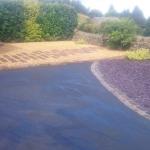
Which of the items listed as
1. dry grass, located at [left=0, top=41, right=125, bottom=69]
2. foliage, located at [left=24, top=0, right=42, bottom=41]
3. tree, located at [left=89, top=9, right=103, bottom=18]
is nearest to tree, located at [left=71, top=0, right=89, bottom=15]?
tree, located at [left=89, top=9, right=103, bottom=18]

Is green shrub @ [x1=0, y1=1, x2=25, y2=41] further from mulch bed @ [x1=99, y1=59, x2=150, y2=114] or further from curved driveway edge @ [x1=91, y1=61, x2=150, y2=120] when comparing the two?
curved driveway edge @ [x1=91, y1=61, x2=150, y2=120]

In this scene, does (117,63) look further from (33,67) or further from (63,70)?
(33,67)

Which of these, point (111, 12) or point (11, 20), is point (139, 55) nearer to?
point (11, 20)

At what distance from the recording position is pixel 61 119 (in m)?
8.04

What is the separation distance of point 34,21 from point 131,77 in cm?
1073

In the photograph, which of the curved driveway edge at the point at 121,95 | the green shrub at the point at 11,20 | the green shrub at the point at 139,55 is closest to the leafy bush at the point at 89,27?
the green shrub at the point at 11,20

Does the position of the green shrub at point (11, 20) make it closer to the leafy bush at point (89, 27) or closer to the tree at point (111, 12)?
the leafy bush at point (89, 27)

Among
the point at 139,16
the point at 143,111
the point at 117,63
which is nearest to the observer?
the point at 143,111

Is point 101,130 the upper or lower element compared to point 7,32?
lower

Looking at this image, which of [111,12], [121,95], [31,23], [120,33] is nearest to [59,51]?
[120,33]

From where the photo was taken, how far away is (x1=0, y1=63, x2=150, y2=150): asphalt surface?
681 centimetres

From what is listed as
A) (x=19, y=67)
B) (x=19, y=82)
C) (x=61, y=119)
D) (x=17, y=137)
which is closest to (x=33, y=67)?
(x=19, y=67)

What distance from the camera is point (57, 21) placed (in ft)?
73.7

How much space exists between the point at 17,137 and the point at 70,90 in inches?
155
